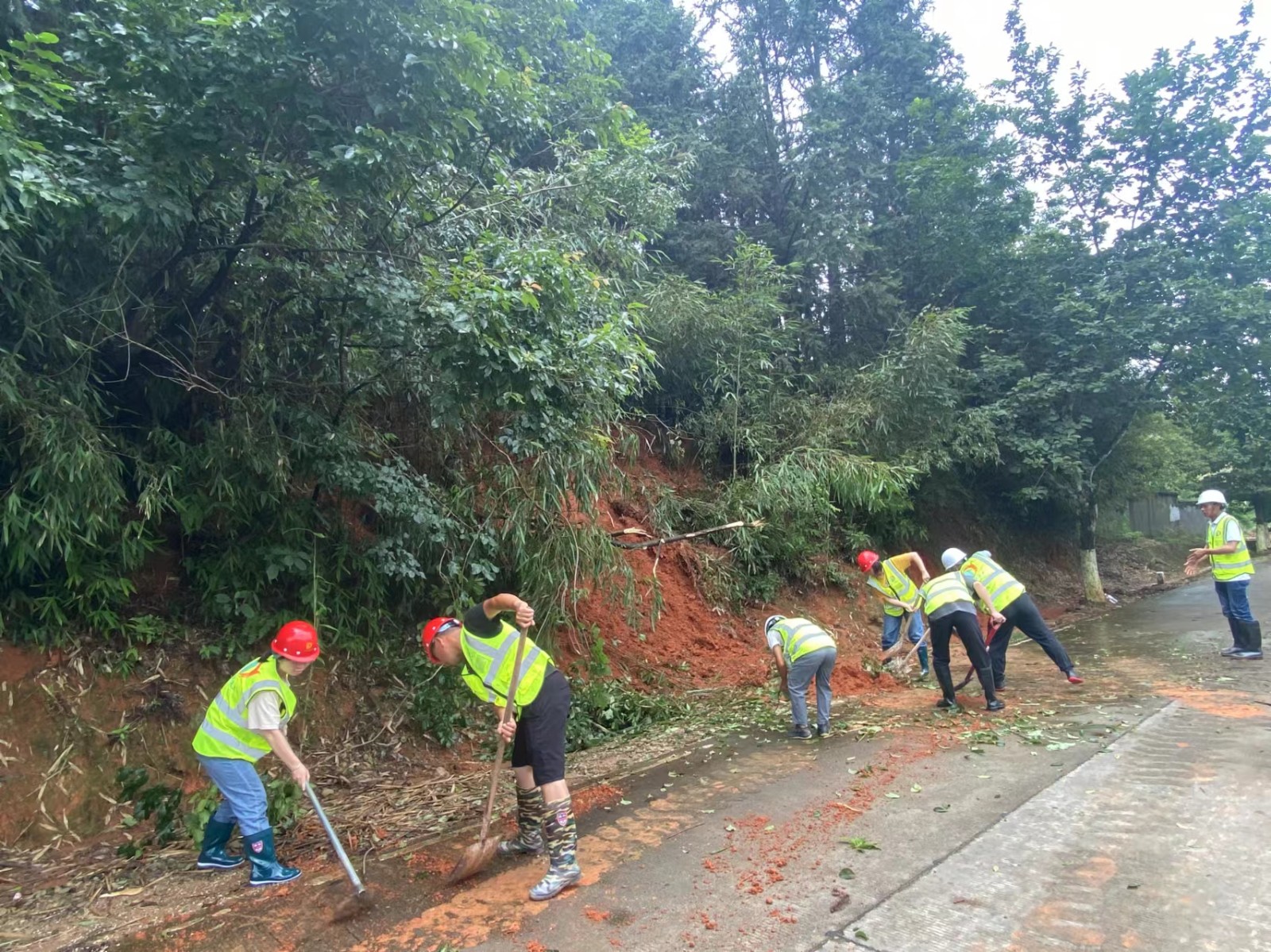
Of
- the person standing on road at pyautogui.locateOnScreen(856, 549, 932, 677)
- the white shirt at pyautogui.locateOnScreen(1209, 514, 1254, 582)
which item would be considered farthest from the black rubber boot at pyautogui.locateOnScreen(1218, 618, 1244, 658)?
the person standing on road at pyautogui.locateOnScreen(856, 549, 932, 677)

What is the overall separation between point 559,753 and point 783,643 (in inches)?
107

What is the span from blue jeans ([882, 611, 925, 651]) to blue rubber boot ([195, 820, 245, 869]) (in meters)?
6.66

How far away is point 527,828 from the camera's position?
4.00 meters

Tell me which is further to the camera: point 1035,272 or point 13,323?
point 1035,272

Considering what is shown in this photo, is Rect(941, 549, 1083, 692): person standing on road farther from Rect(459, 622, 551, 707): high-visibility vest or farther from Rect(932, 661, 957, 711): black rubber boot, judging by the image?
Rect(459, 622, 551, 707): high-visibility vest

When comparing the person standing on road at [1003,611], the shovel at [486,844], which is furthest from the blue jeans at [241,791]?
the person standing on road at [1003,611]

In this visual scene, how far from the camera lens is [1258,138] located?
1186 cm

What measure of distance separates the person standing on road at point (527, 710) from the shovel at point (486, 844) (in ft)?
0.17

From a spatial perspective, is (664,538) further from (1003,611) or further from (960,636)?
(1003,611)

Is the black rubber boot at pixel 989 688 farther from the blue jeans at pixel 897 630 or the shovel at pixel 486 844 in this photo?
the shovel at pixel 486 844

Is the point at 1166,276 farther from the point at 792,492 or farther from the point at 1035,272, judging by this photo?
the point at 792,492

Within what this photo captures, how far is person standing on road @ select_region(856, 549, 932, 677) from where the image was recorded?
8.23 metres

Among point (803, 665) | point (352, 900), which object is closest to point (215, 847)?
point (352, 900)

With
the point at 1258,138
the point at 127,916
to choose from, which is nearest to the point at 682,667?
the point at 127,916
